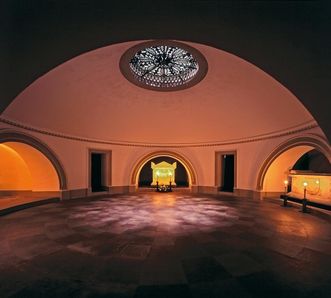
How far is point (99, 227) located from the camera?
24.1 ft

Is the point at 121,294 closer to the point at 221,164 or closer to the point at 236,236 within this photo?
the point at 236,236

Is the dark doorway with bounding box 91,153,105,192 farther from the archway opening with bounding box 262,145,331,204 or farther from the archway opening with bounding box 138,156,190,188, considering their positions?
the archway opening with bounding box 262,145,331,204

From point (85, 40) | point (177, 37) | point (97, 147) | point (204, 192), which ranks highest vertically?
point (177, 37)

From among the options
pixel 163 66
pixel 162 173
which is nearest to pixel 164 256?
pixel 163 66

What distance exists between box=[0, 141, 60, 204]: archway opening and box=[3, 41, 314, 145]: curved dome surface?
2890mm

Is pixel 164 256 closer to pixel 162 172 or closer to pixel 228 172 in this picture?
pixel 228 172

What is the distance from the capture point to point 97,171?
1717 cm

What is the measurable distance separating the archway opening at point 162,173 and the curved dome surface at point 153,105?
3.47 meters

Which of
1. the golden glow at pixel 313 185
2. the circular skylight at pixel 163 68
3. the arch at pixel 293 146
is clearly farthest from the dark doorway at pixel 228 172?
the circular skylight at pixel 163 68

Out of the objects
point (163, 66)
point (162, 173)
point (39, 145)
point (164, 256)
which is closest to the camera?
point (164, 256)

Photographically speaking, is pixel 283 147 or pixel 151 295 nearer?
pixel 151 295

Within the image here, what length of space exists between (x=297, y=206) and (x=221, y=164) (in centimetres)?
673

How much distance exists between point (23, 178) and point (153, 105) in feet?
31.8

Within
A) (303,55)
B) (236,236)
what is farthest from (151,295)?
(303,55)
